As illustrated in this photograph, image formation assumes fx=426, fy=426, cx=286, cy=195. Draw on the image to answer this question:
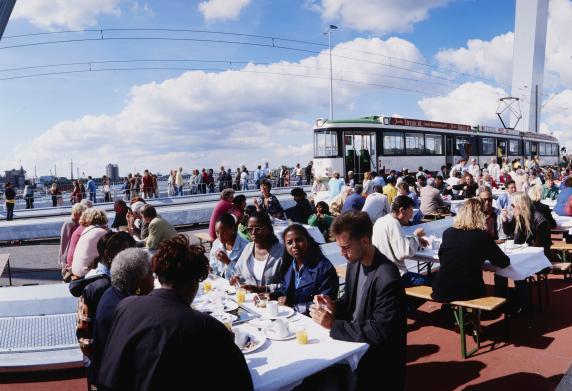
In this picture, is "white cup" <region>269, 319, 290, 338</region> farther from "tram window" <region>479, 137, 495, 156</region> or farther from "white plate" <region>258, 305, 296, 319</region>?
"tram window" <region>479, 137, 495, 156</region>

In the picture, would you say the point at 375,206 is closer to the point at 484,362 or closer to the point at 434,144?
the point at 484,362

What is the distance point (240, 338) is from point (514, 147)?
29.7 meters

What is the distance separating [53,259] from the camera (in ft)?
35.2

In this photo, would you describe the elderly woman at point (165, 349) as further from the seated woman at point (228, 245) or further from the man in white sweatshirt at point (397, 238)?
the man in white sweatshirt at point (397, 238)

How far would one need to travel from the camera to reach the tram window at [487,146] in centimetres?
2464

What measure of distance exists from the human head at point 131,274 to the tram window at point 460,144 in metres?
22.7

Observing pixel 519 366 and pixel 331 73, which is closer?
pixel 519 366

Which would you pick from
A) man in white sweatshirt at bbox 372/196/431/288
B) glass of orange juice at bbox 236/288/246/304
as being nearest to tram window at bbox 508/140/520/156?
man in white sweatshirt at bbox 372/196/431/288

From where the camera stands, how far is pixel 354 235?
2826 mm

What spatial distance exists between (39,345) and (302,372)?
315 cm

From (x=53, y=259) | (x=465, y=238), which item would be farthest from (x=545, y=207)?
(x=53, y=259)

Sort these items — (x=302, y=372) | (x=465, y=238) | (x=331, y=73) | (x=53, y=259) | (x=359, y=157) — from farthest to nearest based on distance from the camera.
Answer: (x=331, y=73) < (x=359, y=157) < (x=53, y=259) < (x=465, y=238) < (x=302, y=372)

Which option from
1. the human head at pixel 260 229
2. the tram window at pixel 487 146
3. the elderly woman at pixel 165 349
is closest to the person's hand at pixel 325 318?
the elderly woman at pixel 165 349

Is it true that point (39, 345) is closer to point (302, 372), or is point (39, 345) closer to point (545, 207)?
point (302, 372)
